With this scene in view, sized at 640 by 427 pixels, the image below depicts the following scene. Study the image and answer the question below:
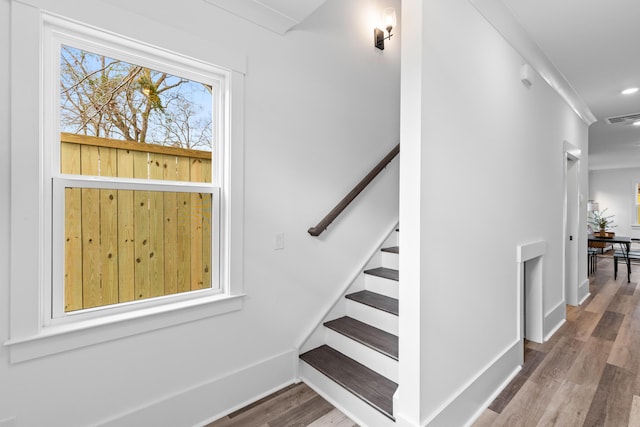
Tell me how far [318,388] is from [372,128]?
2156mm

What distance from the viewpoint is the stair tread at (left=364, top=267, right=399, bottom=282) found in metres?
2.64

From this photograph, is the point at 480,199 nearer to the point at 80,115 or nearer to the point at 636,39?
the point at 636,39

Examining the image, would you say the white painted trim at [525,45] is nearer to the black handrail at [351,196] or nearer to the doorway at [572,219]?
the doorway at [572,219]

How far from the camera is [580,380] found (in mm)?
2359

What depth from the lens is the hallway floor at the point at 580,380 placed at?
6.38 feet

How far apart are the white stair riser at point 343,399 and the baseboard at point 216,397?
118mm

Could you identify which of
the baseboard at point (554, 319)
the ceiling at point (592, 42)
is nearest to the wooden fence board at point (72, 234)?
the ceiling at point (592, 42)

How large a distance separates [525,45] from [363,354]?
8.64 ft

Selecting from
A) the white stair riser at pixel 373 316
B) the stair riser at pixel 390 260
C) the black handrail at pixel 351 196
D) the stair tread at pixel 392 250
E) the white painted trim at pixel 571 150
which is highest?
the white painted trim at pixel 571 150

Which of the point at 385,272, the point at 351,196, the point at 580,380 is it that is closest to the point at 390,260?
the point at 385,272

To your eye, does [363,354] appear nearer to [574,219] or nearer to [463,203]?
[463,203]

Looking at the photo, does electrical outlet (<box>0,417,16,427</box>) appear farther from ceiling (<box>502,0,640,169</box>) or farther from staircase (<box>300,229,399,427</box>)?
ceiling (<box>502,0,640,169</box>)

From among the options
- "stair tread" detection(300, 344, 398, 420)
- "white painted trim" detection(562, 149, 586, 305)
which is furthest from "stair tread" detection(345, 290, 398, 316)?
"white painted trim" detection(562, 149, 586, 305)

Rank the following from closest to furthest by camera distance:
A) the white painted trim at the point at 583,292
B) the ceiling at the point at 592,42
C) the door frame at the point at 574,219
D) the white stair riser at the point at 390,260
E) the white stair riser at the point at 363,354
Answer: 1. the white stair riser at the point at 363,354
2. the ceiling at the point at 592,42
3. the white stair riser at the point at 390,260
4. the door frame at the point at 574,219
5. the white painted trim at the point at 583,292
